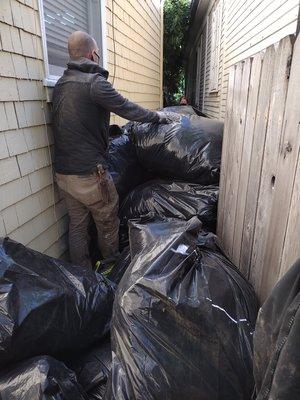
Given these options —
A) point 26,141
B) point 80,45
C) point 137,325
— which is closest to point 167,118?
point 80,45

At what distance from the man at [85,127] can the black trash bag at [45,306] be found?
0.97 meters

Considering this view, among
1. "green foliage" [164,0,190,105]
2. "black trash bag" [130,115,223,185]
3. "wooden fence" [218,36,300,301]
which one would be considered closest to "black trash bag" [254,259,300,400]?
"wooden fence" [218,36,300,301]

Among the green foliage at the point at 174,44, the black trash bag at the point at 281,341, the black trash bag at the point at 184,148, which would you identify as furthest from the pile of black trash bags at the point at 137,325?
the green foliage at the point at 174,44

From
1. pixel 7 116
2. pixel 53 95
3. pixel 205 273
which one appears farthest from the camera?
pixel 53 95

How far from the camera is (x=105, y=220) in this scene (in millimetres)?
2932

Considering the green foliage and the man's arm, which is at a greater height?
the green foliage

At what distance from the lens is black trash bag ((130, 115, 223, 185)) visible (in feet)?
8.93

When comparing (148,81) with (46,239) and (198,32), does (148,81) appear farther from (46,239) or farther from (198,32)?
(198,32)

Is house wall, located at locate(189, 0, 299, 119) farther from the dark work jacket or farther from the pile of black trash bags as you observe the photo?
the pile of black trash bags

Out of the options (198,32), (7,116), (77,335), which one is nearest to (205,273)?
(77,335)

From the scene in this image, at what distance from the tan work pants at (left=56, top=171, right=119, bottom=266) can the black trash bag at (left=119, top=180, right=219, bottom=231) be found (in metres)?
0.20

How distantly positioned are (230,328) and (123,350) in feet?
1.44

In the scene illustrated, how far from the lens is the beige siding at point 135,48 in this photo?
4.48 meters

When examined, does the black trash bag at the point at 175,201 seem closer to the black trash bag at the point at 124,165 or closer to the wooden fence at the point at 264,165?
the black trash bag at the point at 124,165
